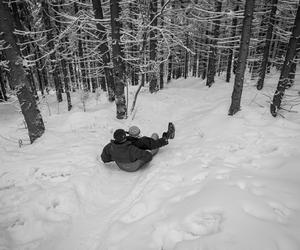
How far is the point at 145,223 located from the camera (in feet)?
10.8

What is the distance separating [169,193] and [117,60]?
6413 millimetres

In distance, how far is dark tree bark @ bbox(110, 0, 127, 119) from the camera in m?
8.10

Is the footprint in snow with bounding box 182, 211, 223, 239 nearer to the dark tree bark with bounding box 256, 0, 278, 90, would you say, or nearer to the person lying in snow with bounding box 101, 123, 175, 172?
the person lying in snow with bounding box 101, 123, 175, 172

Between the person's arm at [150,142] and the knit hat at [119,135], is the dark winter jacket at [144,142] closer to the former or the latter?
the person's arm at [150,142]

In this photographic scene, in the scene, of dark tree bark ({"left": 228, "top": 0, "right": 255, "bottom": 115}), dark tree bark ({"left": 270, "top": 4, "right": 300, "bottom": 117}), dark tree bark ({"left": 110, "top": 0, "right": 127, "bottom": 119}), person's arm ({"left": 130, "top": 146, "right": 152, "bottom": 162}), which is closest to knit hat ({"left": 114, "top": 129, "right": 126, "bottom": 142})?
person's arm ({"left": 130, "top": 146, "right": 152, "bottom": 162})

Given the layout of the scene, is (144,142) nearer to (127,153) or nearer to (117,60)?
(127,153)

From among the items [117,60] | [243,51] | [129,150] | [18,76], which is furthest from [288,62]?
[18,76]

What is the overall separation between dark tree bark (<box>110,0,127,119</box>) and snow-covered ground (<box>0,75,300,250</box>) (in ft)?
7.07

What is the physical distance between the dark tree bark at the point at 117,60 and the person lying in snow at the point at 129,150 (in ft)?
11.5

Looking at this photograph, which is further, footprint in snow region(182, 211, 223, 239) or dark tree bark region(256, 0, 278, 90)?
dark tree bark region(256, 0, 278, 90)

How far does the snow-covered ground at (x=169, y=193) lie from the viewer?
274 cm

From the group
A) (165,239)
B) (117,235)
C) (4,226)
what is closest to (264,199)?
(165,239)

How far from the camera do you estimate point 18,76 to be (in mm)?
6656

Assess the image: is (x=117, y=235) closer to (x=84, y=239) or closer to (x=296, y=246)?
(x=84, y=239)
